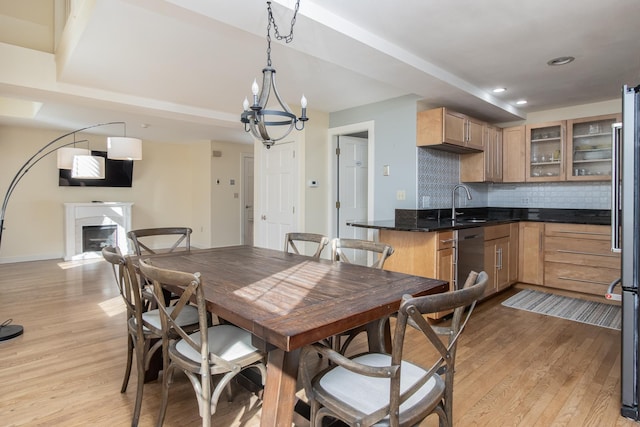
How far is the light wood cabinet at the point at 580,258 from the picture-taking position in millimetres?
3971

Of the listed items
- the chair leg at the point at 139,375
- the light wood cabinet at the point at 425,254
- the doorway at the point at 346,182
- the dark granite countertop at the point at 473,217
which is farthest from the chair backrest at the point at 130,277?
the doorway at the point at 346,182

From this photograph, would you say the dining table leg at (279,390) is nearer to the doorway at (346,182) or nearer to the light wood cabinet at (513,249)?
the doorway at (346,182)

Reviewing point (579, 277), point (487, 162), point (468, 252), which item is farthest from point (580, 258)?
point (468, 252)

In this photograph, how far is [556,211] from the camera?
4785mm

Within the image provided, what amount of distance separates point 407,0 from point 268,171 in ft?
10.6

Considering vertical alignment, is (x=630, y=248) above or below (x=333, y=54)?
below

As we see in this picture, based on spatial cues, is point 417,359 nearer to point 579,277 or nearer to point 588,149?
point 579,277

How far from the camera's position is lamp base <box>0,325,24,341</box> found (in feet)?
9.55

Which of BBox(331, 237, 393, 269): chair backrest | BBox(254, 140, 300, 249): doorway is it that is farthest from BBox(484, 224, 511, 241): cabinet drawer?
BBox(254, 140, 300, 249): doorway

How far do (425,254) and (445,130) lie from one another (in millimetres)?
1344

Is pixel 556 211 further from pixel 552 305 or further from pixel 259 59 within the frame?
pixel 259 59

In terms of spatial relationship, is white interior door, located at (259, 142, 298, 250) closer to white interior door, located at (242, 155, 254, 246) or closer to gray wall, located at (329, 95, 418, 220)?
gray wall, located at (329, 95, 418, 220)

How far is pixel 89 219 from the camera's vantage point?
6.91m

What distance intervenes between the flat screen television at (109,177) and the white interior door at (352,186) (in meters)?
4.85
